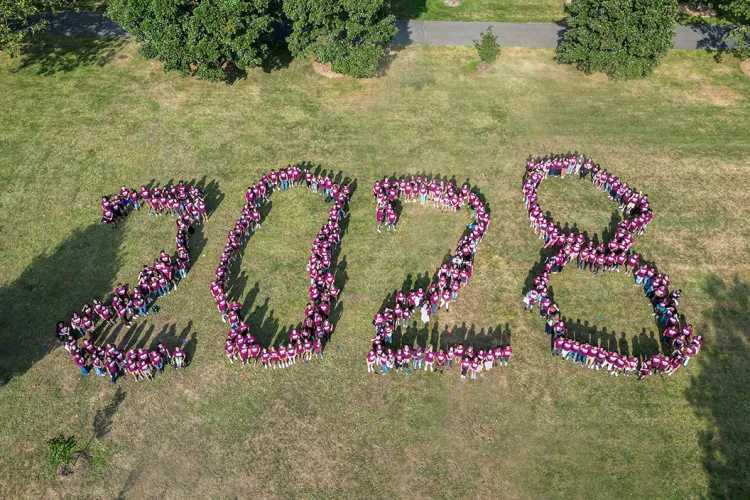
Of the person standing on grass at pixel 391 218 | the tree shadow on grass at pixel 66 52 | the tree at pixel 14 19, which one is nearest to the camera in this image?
the person standing on grass at pixel 391 218

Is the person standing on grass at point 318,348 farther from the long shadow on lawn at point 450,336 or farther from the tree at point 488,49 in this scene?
the tree at point 488,49

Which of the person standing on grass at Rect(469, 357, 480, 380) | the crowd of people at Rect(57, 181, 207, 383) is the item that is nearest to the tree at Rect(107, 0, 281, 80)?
the crowd of people at Rect(57, 181, 207, 383)

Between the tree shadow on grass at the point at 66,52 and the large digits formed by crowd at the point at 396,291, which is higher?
the tree shadow on grass at the point at 66,52

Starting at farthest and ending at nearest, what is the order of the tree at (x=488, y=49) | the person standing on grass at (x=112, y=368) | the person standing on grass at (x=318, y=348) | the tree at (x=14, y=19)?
the tree at (x=488, y=49)
the tree at (x=14, y=19)
the person standing on grass at (x=318, y=348)
the person standing on grass at (x=112, y=368)

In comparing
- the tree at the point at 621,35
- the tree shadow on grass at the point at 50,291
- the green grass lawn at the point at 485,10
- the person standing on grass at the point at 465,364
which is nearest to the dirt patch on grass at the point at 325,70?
the green grass lawn at the point at 485,10

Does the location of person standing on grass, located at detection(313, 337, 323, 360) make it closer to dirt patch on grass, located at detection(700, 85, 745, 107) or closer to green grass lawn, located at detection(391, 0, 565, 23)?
green grass lawn, located at detection(391, 0, 565, 23)

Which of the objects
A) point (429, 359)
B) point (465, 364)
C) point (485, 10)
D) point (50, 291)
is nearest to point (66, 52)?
point (50, 291)
